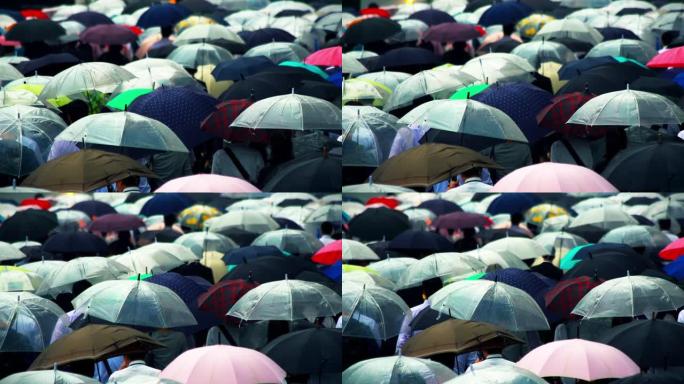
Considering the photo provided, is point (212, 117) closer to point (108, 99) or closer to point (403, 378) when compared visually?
point (108, 99)

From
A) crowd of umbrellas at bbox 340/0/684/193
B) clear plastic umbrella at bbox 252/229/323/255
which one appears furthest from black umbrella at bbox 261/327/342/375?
clear plastic umbrella at bbox 252/229/323/255

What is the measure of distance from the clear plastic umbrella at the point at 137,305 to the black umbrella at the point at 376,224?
1.66 meters

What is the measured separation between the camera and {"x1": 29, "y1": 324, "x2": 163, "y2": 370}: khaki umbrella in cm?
1248

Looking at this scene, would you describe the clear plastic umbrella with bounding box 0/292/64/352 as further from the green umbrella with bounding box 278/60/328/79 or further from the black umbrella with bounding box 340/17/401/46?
the black umbrella with bounding box 340/17/401/46

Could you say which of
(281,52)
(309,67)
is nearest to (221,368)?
(309,67)

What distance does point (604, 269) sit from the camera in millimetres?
14602

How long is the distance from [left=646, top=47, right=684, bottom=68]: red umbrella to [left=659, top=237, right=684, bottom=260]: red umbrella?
4409 millimetres

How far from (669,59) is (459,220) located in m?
5.73

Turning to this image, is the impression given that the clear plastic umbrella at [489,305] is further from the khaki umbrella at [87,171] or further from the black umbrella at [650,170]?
the khaki umbrella at [87,171]

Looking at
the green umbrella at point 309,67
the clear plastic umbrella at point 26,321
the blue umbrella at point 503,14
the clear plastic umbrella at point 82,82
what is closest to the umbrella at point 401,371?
the clear plastic umbrella at point 26,321

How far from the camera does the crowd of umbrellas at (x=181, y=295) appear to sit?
12.6 meters

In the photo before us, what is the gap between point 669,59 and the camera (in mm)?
20359

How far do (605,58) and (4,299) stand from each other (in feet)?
30.9

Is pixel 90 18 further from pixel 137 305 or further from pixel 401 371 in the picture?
pixel 401 371
